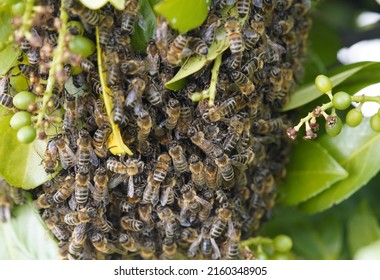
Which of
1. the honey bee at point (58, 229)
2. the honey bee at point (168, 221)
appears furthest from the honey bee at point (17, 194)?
the honey bee at point (168, 221)

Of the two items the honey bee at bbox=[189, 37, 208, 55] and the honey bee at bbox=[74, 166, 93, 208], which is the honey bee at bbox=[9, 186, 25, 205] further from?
the honey bee at bbox=[189, 37, 208, 55]

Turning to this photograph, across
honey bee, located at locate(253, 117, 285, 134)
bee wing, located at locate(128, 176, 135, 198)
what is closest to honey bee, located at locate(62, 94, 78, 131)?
bee wing, located at locate(128, 176, 135, 198)

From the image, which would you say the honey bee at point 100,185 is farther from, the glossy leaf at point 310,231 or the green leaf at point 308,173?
the glossy leaf at point 310,231

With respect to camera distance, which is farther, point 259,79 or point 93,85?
point 259,79

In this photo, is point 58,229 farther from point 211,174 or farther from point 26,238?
point 211,174

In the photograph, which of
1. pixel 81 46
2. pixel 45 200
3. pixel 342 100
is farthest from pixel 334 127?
pixel 45 200

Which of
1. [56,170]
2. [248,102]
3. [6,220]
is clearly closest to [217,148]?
[248,102]

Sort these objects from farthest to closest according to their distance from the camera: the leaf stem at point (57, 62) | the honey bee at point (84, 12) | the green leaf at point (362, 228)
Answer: the green leaf at point (362, 228)
the honey bee at point (84, 12)
the leaf stem at point (57, 62)

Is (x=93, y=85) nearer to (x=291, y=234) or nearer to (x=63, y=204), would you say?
(x=63, y=204)
